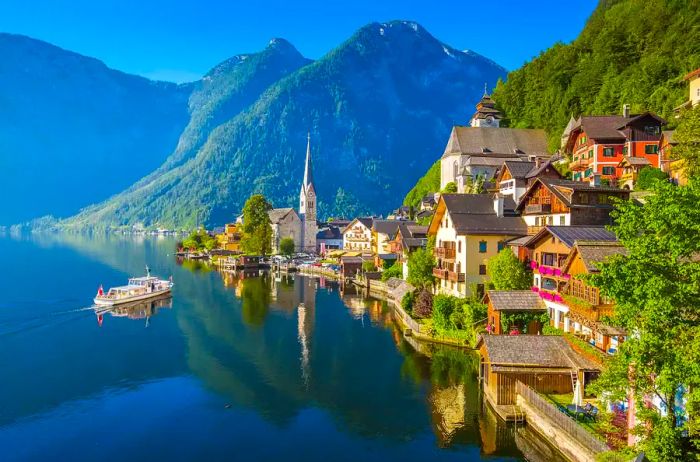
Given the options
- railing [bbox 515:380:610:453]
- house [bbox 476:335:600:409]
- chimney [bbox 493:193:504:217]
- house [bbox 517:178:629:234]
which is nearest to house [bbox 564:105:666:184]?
chimney [bbox 493:193:504:217]

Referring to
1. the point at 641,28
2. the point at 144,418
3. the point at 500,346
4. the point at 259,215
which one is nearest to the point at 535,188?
the point at 500,346

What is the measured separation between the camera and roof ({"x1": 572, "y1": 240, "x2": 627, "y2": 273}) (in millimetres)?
34531

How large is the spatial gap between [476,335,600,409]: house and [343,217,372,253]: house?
98.7m

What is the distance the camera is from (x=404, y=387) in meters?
40.9

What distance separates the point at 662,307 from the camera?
18719mm

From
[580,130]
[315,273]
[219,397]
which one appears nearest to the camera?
[219,397]

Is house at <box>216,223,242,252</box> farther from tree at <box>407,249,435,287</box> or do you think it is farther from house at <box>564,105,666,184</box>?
house at <box>564,105,666,184</box>

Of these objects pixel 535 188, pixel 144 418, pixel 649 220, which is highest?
pixel 535 188

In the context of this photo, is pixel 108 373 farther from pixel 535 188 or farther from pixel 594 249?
pixel 535 188

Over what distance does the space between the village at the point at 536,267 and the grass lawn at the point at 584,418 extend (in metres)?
0.09

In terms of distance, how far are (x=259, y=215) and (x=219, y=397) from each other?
104770mm

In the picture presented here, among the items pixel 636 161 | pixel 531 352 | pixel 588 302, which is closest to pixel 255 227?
pixel 636 161

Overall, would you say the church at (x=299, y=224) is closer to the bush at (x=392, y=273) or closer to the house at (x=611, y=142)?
the bush at (x=392, y=273)

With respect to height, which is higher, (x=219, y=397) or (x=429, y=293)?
(x=429, y=293)
